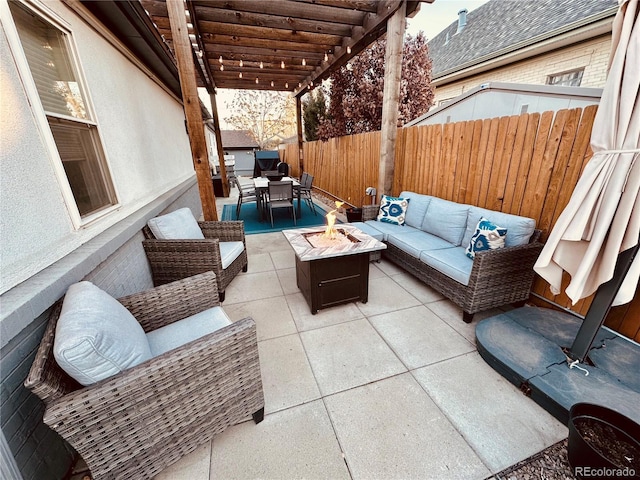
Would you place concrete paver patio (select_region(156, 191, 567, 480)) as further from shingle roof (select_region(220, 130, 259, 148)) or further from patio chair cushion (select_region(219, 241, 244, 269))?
shingle roof (select_region(220, 130, 259, 148))

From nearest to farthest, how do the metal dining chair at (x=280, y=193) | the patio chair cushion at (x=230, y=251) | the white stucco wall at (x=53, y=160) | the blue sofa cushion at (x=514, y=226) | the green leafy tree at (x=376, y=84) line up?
the white stucco wall at (x=53, y=160), the blue sofa cushion at (x=514, y=226), the patio chair cushion at (x=230, y=251), the metal dining chair at (x=280, y=193), the green leafy tree at (x=376, y=84)

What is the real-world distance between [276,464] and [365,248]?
5.65 feet

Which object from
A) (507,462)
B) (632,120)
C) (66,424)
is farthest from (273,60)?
(507,462)

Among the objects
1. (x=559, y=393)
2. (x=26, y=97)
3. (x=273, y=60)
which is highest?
(x=273, y=60)

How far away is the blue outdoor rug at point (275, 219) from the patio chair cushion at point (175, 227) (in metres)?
2.07

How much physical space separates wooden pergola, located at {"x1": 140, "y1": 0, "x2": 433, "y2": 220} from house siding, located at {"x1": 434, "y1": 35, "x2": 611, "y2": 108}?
3.73 m

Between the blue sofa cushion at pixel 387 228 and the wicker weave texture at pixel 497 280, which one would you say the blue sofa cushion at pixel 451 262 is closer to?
the wicker weave texture at pixel 497 280

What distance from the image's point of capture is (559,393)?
159cm

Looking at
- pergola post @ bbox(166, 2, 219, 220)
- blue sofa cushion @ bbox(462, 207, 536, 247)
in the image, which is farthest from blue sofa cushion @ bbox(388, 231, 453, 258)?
pergola post @ bbox(166, 2, 219, 220)

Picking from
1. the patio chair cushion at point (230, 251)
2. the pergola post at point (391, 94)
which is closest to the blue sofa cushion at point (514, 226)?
the pergola post at point (391, 94)

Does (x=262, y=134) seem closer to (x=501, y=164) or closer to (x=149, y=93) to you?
(x=149, y=93)

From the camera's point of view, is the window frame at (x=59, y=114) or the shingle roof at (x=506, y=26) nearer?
the window frame at (x=59, y=114)

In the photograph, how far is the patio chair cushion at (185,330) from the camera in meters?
1.53

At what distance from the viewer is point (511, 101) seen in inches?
136
